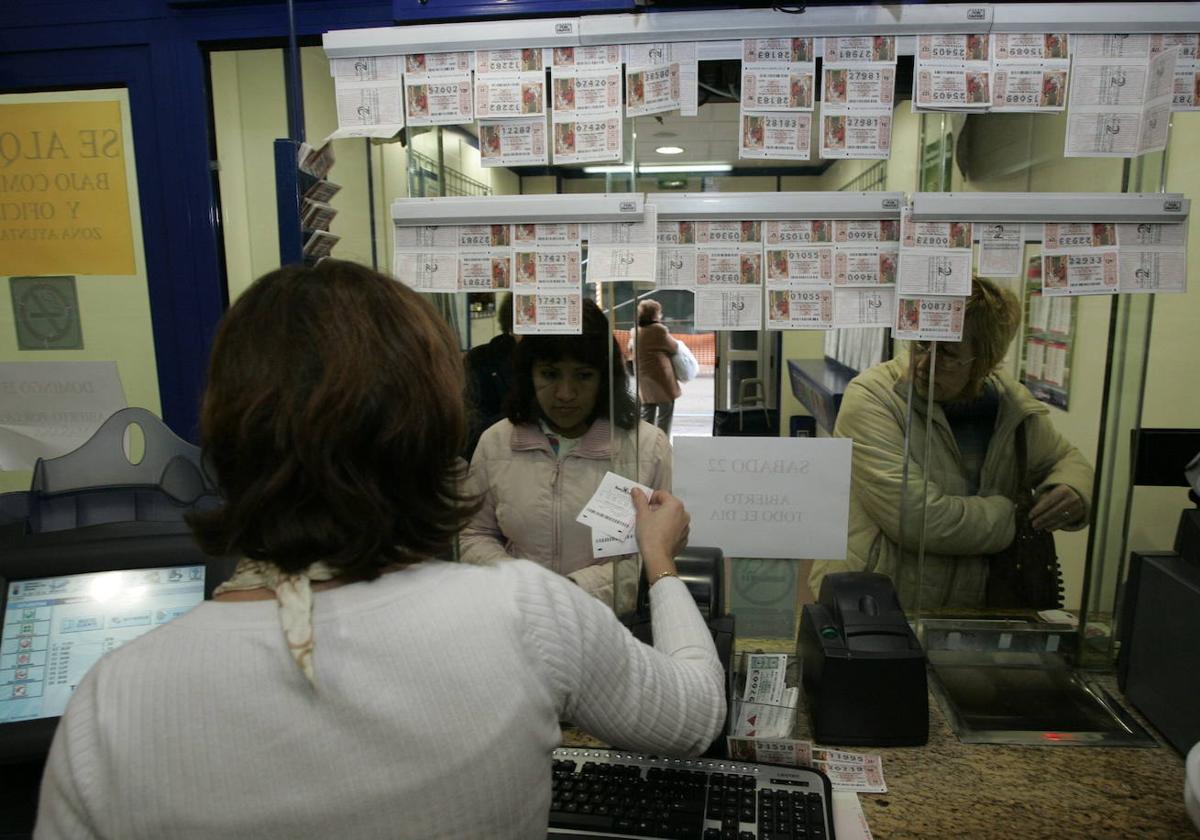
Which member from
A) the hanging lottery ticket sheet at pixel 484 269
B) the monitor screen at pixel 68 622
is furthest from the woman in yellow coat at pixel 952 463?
the monitor screen at pixel 68 622

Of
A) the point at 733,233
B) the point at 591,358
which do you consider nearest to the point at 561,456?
the point at 591,358

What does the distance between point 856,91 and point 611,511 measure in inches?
31.8

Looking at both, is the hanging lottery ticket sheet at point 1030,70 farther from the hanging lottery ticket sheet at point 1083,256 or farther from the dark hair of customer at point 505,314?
the dark hair of customer at point 505,314

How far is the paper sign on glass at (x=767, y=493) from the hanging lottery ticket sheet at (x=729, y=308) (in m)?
0.22

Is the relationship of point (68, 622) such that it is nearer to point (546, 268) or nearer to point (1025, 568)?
point (546, 268)

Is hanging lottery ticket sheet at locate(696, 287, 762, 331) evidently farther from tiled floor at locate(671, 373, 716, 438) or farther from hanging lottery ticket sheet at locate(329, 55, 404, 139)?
hanging lottery ticket sheet at locate(329, 55, 404, 139)

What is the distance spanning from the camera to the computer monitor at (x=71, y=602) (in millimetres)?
1021

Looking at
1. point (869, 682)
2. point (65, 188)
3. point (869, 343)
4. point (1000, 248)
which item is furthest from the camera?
point (65, 188)

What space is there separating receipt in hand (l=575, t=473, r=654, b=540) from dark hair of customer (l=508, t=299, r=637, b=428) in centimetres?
16

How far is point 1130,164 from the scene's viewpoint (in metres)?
1.34

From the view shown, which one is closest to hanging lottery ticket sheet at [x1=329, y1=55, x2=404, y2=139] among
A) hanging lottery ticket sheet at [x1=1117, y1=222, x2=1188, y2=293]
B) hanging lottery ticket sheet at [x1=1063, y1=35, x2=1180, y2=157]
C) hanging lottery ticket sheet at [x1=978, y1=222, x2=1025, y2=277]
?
hanging lottery ticket sheet at [x1=978, y1=222, x2=1025, y2=277]

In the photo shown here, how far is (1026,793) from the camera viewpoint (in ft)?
3.59

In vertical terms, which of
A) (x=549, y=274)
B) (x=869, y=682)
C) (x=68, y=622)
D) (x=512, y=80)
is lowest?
(x=869, y=682)

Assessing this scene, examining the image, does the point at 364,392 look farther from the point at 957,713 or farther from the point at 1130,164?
the point at 1130,164
